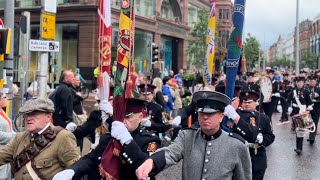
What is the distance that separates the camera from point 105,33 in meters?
5.30

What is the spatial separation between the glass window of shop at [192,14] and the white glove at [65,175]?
47.6m

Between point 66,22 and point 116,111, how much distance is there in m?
31.6

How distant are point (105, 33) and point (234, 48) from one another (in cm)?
148

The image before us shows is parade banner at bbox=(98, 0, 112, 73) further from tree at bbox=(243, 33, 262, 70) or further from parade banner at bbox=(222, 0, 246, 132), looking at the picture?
tree at bbox=(243, 33, 262, 70)

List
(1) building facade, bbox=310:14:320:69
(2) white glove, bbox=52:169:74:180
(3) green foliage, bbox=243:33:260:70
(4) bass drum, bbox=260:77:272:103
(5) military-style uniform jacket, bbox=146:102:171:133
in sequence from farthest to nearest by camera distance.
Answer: (1) building facade, bbox=310:14:320:69 → (3) green foliage, bbox=243:33:260:70 → (4) bass drum, bbox=260:77:272:103 → (5) military-style uniform jacket, bbox=146:102:171:133 → (2) white glove, bbox=52:169:74:180

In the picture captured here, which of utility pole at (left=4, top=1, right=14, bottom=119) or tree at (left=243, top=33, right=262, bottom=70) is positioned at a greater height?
tree at (left=243, top=33, right=262, bottom=70)

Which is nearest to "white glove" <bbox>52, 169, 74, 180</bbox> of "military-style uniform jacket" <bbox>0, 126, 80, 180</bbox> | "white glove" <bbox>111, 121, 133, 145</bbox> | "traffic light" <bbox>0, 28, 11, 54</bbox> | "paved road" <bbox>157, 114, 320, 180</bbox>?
"military-style uniform jacket" <bbox>0, 126, 80, 180</bbox>

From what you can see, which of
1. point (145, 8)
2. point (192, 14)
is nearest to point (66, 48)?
point (145, 8)

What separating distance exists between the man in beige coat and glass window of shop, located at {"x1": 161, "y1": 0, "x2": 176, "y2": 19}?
4140 centimetres

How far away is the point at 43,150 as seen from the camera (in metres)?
4.24

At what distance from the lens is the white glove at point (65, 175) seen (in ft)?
13.0

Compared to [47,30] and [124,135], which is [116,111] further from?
[47,30]

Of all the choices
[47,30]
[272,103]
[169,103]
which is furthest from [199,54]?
[47,30]

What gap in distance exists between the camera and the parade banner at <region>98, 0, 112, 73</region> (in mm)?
5199
